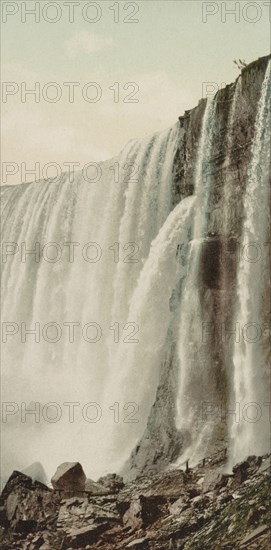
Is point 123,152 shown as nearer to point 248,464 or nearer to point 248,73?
point 248,73

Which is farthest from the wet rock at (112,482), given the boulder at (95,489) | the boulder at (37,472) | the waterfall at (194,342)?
the boulder at (37,472)

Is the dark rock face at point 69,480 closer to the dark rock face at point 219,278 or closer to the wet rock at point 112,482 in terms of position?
the wet rock at point 112,482

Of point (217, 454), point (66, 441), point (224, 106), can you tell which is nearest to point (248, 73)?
point (224, 106)

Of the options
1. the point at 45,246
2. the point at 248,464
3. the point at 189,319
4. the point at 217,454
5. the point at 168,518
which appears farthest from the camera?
the point at 45,246

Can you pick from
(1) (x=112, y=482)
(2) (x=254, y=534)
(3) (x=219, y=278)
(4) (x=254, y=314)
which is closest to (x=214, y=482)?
(2) (x=254, y=534)

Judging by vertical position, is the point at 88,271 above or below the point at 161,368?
above

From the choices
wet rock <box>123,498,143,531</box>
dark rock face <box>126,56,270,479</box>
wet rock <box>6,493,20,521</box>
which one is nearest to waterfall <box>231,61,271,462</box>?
dark rock face <box>126,56,270,479</box>
